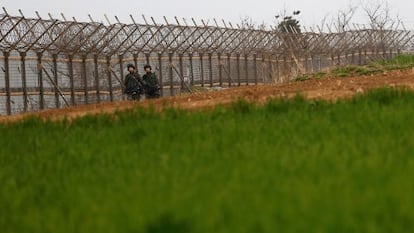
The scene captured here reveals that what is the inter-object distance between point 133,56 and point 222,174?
Answer: 69.4 feet

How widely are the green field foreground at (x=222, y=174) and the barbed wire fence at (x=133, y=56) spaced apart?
13.3 meters

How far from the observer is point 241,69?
32.0 m

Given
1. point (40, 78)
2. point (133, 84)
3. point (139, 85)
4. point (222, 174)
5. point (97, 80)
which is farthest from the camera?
point (97, 80)

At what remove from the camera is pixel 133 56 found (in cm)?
2534

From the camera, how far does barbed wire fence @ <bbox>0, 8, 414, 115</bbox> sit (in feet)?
69.1

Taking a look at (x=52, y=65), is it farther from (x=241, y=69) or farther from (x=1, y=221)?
(x=1, y=221)

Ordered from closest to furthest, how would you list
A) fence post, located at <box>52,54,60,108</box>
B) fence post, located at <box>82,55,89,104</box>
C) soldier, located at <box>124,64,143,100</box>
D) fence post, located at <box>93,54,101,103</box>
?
1. soldier, located at <box>124,64,143,100</box>
2. fence post, located at <box>52,54,60,108</box>
3. fence post, located at <box>82,55,89,104</box>
4. fence post, located at <box>93,54,101,103</box>

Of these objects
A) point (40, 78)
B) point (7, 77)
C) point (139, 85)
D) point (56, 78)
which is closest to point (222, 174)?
point (139, 85)

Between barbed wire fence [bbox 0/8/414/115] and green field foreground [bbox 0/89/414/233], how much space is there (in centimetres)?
1335

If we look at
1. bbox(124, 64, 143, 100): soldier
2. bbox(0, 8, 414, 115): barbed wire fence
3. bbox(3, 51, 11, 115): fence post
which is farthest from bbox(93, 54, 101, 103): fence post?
bbox(124, 64, 143, 100): soldier

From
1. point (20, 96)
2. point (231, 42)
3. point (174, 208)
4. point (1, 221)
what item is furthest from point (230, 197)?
point (231, 42)

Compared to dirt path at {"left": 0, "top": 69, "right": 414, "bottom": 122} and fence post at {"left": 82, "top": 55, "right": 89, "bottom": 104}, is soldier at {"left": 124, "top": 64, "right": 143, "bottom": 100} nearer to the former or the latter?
dirt path at {"left": 0, "top": 69, "right": 414, "bottom": 122}

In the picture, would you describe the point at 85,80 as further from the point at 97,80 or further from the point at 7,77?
the point at 7,77

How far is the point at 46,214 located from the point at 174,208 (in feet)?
2.32
